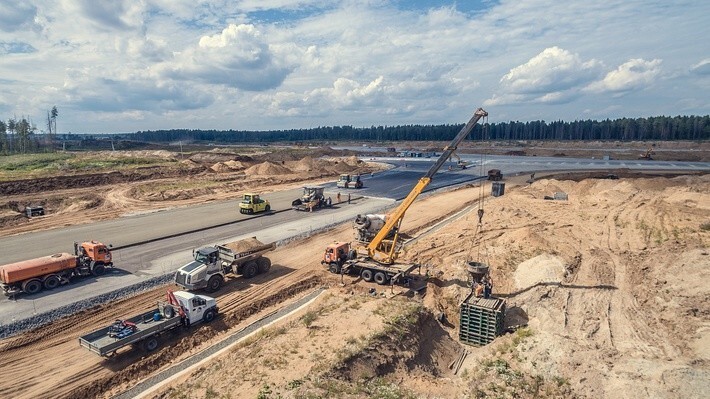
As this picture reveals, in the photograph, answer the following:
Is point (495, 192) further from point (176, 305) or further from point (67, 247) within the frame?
point (67, 247)

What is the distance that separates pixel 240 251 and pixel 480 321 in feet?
47.4

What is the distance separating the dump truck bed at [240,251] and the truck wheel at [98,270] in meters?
7.66

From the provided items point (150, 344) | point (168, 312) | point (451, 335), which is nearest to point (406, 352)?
point (451, 335)

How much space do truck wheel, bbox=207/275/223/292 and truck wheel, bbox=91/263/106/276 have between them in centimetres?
810

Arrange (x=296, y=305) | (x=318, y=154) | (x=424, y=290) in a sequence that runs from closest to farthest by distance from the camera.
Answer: (x=296, y=305), (x=424, y=290), (x=318, y=154)

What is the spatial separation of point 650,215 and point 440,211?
18.5 m

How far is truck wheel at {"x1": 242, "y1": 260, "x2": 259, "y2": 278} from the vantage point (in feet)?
82.2

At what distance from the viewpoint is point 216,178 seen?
219 feet

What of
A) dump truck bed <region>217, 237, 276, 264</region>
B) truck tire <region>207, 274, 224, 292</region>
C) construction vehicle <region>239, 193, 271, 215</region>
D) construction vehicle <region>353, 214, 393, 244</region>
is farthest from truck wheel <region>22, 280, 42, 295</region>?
construction vehicle <region>239, 193, 271, 215</region>

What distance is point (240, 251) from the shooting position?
81.3ft

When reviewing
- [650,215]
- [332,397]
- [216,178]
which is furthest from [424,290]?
[216,178]

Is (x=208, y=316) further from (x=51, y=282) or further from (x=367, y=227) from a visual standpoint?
(x=367, y=227)

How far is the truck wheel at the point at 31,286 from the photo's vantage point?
2220cm

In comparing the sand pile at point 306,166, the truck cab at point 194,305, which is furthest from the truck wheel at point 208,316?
the sand pile at point 306,166
